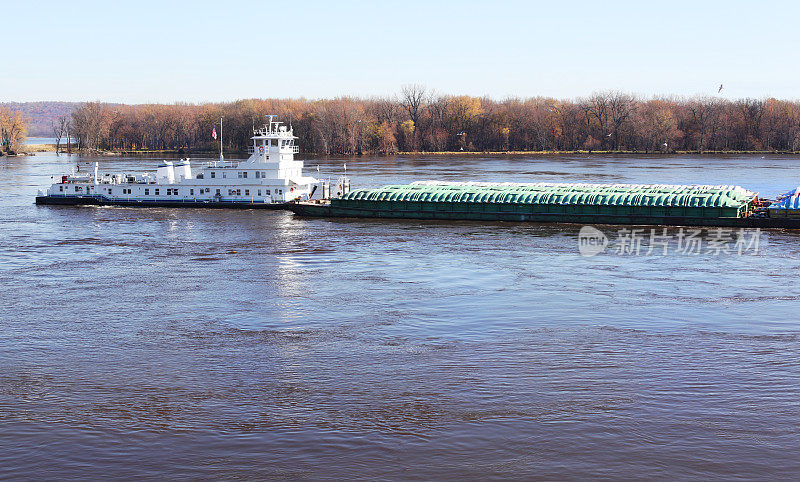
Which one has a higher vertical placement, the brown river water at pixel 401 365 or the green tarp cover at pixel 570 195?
the green tarp cover at pixel 570 195

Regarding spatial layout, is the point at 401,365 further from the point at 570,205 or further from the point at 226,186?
the point at 226,186

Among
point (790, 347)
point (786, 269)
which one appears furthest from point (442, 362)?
point (786, 269)

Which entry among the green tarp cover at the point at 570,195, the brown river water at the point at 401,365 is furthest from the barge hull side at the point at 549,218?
the brown river water at the point at 401,365

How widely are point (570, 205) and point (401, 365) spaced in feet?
125

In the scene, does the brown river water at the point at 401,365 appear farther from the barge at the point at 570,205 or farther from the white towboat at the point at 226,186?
the white towboat at the point at 226,186

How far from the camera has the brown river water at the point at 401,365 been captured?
61.4ft

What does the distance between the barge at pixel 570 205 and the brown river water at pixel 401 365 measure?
33.9 ft

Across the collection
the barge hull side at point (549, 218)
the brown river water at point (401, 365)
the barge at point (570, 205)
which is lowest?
the brown river water at point (401, 365)

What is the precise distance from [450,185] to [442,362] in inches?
1879

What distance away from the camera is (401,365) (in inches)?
973

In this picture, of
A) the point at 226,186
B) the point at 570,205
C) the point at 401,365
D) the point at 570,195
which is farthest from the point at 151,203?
the point at 401,365

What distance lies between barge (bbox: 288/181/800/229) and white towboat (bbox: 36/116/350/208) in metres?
4.14

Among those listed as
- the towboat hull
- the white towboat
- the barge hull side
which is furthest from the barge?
the towboat hull

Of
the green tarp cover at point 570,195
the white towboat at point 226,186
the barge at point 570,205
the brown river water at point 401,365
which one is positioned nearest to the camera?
the brown river water at point 401,365
